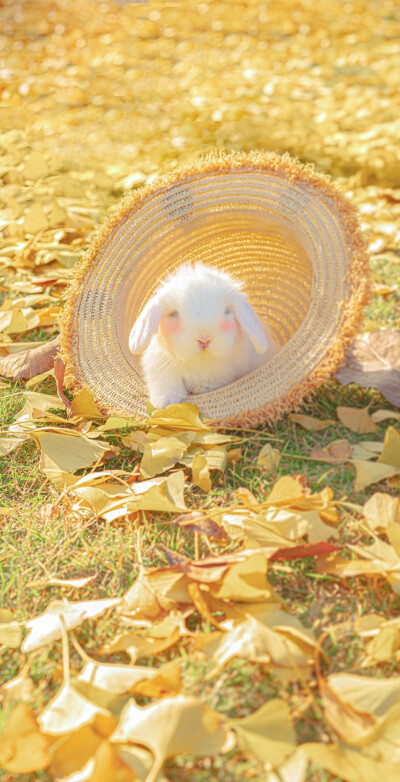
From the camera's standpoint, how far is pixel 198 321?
2260mm

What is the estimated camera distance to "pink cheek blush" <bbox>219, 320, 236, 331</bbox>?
229cm

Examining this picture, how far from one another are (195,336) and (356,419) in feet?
1.95

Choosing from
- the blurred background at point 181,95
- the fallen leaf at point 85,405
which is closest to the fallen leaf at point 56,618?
the fallen leaf at point 85,405

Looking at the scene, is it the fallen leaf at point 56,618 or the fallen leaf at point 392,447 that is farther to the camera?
the fallen leaf at point 392,447

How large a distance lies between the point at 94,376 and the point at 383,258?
198 centimetres

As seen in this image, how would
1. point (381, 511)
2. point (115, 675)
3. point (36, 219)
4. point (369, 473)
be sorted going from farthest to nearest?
point (36, 219) → point (369, 473) → point (381, 511) → point (115, 675)

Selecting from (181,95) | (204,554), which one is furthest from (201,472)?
(181,95)

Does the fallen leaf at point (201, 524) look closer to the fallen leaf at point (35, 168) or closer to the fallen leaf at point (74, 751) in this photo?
the fallen leaf at point (74, 751)

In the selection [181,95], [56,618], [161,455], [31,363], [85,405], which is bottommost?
[56,618]

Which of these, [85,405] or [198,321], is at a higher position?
[198,321]

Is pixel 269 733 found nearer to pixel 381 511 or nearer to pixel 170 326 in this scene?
pixel 381 511

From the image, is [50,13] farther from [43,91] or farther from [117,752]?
[117,752]

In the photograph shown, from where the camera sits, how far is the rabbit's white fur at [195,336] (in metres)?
2.28

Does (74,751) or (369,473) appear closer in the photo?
(74,751)
